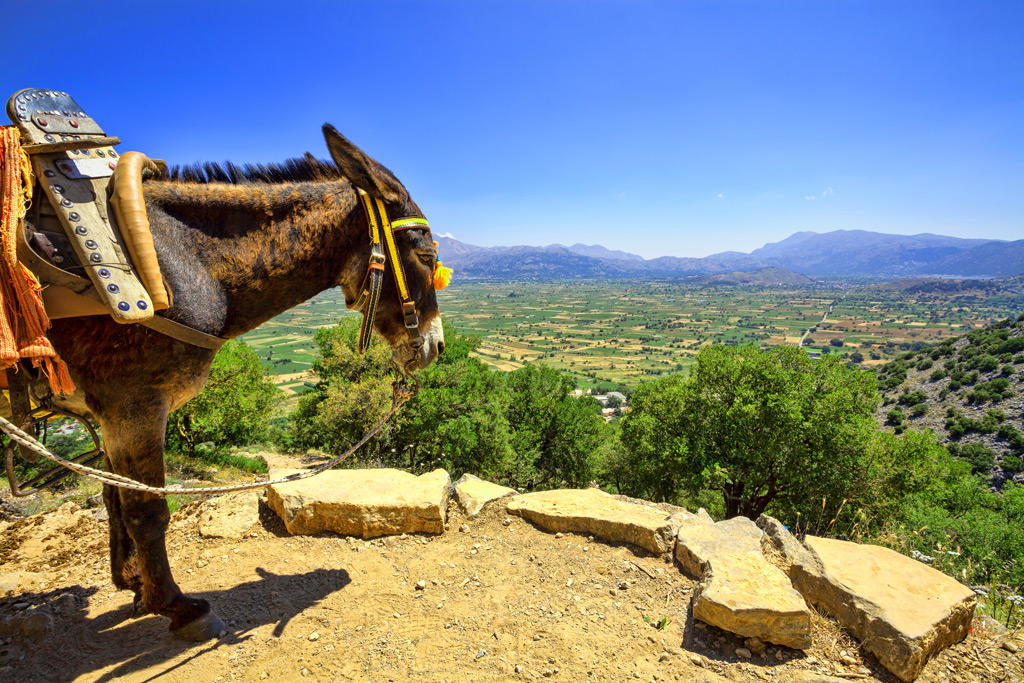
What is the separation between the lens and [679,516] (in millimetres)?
4305

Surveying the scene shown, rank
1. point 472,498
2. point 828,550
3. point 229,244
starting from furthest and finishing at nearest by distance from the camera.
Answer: point 472,498, point 828,550, point 229,244

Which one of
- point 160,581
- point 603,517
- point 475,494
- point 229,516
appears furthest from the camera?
point 475,494

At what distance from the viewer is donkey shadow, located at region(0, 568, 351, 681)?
8.84 feet

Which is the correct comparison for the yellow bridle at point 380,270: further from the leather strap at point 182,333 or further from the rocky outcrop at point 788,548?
the rocky outcrop at point 788,548

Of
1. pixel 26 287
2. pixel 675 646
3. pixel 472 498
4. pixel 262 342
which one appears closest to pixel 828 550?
pixel 675 646

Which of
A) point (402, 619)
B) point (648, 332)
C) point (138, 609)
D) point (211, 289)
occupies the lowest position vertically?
point (648, 332)

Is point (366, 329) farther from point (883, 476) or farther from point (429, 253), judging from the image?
point (883, 476)

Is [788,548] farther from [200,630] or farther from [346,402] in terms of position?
[346,402]

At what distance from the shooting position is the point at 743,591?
9.86 feet

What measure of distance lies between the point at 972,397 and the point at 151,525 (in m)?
56.0

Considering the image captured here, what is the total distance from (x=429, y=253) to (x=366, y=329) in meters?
0.64

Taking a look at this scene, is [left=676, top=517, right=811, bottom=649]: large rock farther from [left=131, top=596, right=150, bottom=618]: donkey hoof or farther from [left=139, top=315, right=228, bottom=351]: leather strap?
[left=131, top=596, right=150, bottom=618]: donkey hoof

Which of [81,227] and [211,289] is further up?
[81,227]

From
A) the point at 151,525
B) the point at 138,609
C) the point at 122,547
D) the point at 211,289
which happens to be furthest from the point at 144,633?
the point at 211,289
